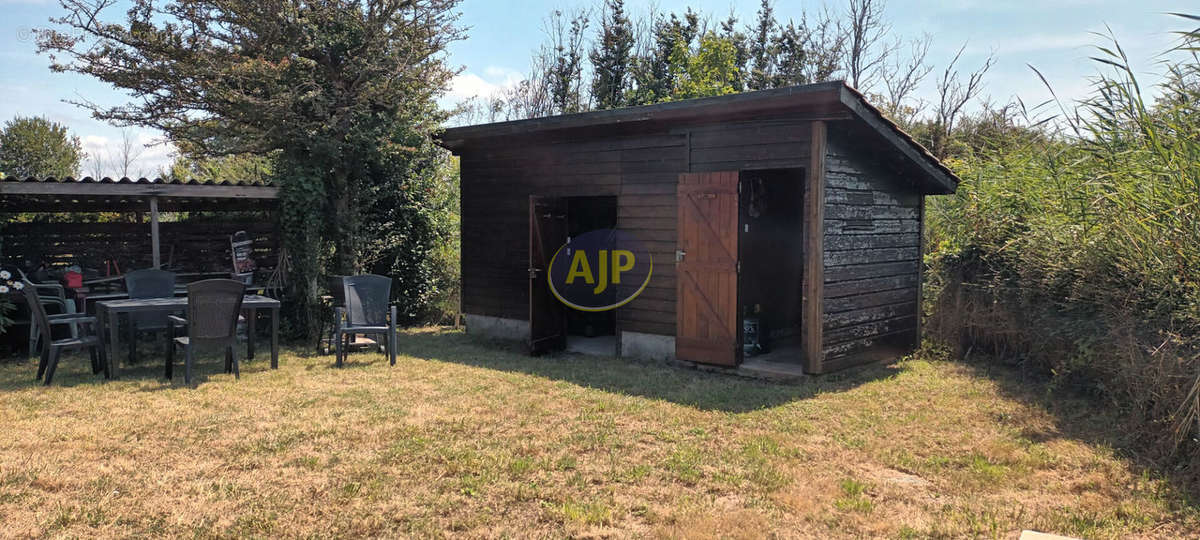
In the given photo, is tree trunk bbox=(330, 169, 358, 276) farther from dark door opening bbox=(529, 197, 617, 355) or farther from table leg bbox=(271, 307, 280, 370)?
dark door opening bbox=(529, 197, 617, 355)

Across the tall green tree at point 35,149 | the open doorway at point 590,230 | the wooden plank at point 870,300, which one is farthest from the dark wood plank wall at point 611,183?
the tall green tree at point 35,149

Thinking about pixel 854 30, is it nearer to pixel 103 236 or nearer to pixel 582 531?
pixel 103 236

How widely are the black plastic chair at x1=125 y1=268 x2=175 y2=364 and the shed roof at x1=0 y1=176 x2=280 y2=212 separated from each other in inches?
36.8

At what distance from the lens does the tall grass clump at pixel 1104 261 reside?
14.8 ft

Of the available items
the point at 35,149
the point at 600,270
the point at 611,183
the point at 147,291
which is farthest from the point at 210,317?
the point at 35,149

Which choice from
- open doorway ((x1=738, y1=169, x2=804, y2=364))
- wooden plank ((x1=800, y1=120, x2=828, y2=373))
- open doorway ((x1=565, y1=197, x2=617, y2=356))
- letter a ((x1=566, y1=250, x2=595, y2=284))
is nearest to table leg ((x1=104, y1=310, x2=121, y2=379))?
letter a ((x1=566, y1=250, x2=595, y2=284))

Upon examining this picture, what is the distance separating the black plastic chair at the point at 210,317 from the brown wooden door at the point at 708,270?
13.0ft

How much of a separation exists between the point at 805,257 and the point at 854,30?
64.5ft

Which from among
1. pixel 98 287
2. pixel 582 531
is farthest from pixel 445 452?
pixel 98 287

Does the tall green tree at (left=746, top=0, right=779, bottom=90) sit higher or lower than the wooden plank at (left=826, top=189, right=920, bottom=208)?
higher

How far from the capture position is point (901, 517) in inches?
141

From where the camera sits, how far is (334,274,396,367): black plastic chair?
24.6 ft

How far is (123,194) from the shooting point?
811 centimetres

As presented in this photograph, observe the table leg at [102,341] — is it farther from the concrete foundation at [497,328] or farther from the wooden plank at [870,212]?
the wooden plank at [870,212]
